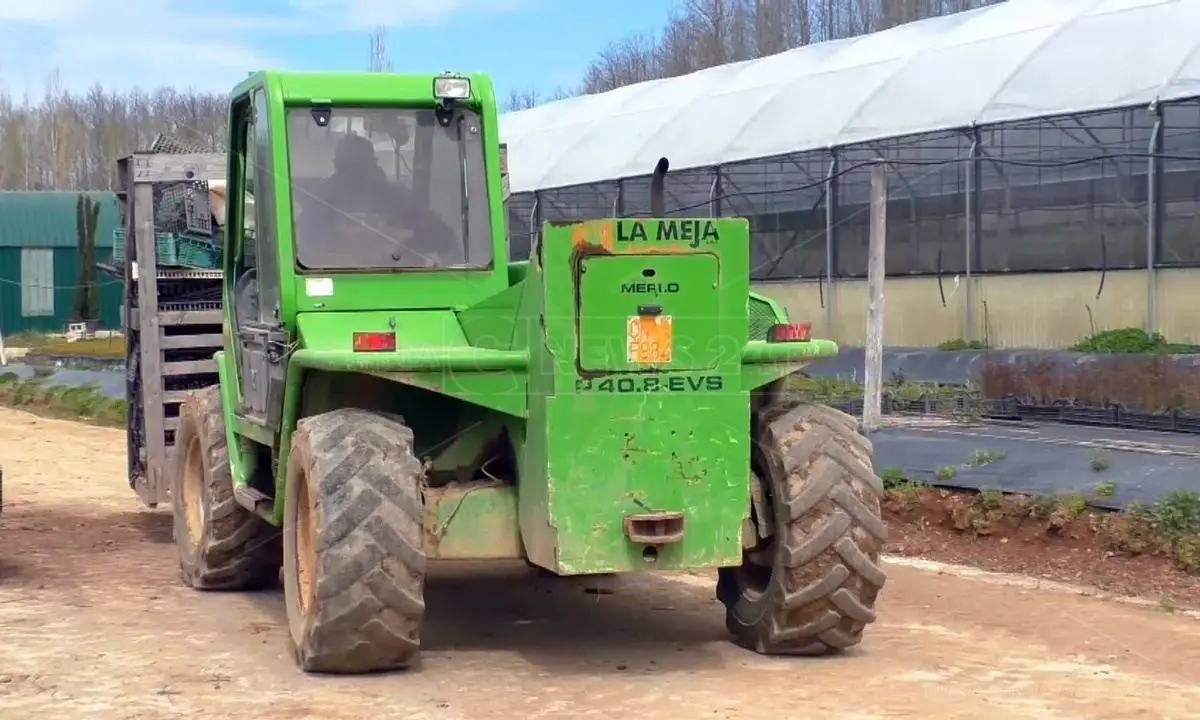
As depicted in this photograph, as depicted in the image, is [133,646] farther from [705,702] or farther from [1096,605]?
[1096,605]

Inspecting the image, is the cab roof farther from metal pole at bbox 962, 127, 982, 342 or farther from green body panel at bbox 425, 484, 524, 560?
metal pole at bbox 962, 127, 982, 342

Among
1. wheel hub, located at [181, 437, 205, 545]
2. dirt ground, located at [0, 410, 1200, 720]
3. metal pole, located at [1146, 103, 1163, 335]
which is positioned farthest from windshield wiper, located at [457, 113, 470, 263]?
metal pole, located at [1146, 103, 1163, 335]

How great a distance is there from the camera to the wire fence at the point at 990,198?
1762 centimetres

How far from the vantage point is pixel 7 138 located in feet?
263

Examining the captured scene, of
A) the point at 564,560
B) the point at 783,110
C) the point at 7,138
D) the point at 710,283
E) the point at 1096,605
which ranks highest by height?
the point at 7,138

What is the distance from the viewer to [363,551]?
6.55m

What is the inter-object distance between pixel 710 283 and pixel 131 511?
25.4 feet

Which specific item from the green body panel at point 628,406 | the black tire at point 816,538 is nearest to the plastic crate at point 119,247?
the green body panel at point 628,406

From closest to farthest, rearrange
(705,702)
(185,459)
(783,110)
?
(705,702) → (185,459) → (783,110)

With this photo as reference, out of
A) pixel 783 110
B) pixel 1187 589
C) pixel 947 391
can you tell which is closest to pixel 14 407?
pixel 783 110

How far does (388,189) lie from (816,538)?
2921mm

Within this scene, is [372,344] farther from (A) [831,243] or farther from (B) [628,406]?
(A) [831,243]

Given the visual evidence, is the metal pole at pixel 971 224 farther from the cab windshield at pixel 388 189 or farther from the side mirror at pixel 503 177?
the cab windshield at pixel 388 189

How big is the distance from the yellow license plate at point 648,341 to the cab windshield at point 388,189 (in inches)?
72.4
